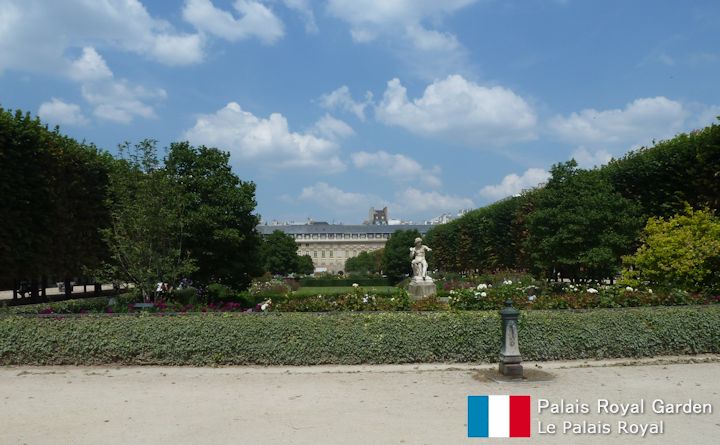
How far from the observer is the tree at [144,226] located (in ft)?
46.2

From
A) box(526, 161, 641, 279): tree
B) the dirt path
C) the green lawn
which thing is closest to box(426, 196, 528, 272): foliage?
the green lawn

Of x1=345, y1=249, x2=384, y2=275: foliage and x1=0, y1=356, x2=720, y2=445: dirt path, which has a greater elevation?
x1=345, y1=249, x2=384, y2=275: foliage

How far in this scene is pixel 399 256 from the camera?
60.8 m

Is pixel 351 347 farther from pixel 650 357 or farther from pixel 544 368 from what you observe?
pixel 650 357

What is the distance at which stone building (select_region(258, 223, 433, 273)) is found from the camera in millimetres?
140500

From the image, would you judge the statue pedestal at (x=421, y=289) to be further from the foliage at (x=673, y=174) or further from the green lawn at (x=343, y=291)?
the foliage at (x=673, y=174)

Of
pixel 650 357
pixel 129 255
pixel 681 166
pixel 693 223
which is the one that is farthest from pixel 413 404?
pixel 681 166

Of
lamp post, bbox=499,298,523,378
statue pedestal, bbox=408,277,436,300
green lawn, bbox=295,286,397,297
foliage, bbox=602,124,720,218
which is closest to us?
lamp post, bbox=499,298,523,378

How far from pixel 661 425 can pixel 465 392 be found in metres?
2.44

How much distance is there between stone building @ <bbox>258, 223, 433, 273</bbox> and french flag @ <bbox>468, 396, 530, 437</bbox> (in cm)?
A: 12986

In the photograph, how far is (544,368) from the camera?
9.41m

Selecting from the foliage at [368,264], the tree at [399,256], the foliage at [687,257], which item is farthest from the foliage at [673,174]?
the foliage at [368,264]

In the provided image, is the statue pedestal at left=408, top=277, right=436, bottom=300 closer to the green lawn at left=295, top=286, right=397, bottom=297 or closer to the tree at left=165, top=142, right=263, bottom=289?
the green lawn at left=295, top=286, right=397, bottom=297

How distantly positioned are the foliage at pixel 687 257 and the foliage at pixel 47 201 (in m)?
17.3
